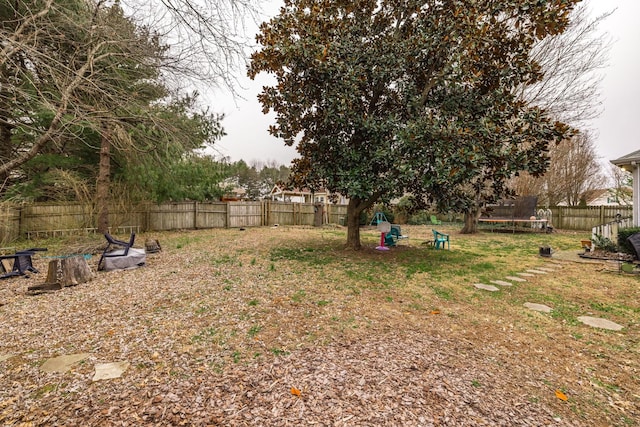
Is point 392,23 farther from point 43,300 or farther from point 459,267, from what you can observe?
point 43,300

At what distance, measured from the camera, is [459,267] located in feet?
19.6

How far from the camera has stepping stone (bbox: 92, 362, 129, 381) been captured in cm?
212

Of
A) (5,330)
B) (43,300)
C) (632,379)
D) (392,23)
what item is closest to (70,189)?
(43,300)

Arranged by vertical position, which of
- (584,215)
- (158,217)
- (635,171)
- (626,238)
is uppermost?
(635,171)

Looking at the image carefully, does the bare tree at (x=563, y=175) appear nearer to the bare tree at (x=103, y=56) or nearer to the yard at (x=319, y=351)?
the yard at (x=319, y=351)

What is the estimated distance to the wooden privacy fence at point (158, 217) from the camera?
8.86m

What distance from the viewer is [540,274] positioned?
5520 millimetres

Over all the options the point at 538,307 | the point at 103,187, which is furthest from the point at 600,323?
the point at 103,187

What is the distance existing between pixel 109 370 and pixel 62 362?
0.50m

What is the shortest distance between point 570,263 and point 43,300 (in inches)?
396

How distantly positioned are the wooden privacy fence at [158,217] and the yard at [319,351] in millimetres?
4945

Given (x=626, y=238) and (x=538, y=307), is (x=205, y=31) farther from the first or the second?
(x=626, y=238)

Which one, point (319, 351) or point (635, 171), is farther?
point (635, 171)

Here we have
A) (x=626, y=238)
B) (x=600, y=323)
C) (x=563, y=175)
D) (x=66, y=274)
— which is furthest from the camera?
(x=563, y=175)
